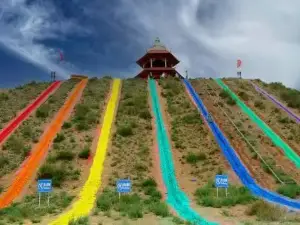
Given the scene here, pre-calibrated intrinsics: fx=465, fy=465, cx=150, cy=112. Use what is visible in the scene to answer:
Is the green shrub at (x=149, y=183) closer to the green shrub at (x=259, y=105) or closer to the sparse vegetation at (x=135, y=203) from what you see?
the sparse vegetation at (x=135, y=203)

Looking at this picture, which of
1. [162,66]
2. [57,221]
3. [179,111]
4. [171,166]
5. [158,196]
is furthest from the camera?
[162,66]

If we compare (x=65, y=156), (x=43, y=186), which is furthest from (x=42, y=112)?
(x=43, y=186)

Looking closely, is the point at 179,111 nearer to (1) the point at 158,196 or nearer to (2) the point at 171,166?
(2) the point at 171,166

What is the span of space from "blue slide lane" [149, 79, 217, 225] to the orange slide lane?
6.50 m

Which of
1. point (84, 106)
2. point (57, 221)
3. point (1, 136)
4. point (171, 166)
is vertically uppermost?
point (84, 106)

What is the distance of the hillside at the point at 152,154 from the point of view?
16.9 meters

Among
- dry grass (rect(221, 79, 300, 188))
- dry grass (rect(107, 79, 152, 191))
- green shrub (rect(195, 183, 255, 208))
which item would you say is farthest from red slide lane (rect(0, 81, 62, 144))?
dry grass (rect(221, 79, 300, 188))

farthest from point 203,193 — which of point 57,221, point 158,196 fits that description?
point 57,221

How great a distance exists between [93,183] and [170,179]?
374 centimetres

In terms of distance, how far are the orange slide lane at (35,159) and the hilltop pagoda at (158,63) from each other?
17738mm

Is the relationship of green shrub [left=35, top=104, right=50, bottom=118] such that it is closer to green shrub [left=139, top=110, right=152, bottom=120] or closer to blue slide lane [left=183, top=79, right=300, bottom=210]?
green shrub [left=139, top=110, right=152, bottom=120]

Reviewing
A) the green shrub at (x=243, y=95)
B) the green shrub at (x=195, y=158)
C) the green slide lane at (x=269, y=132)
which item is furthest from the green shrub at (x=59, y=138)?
the green shrub at (x=243, y=95)

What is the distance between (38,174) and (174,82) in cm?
2283

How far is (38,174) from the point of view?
74.8ft
